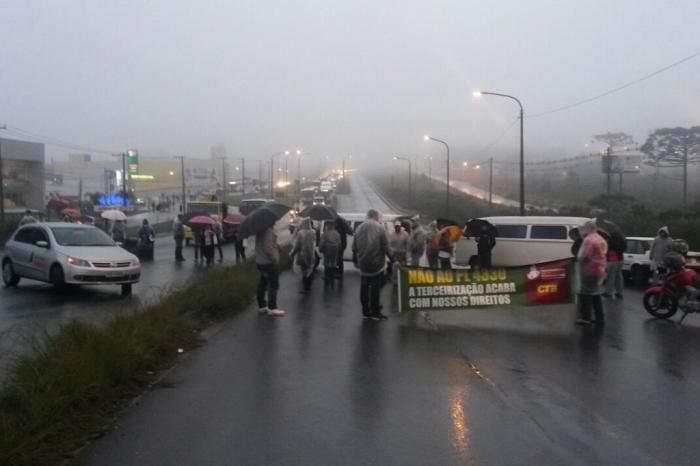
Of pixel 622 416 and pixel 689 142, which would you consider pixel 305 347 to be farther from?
pixel 689 142

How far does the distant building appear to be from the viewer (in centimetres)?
5534

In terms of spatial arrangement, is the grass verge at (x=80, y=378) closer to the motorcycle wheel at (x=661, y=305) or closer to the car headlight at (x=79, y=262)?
the car headlight at (x=79, y=262)

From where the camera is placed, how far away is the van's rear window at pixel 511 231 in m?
21.2

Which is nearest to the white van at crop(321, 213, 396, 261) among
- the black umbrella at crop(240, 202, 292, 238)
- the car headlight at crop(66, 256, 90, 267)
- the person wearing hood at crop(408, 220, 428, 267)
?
the person wearing hood at crop(408, 220, 428, 267)

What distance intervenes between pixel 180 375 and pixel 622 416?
4487 millimetres

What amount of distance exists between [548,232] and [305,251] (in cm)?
787

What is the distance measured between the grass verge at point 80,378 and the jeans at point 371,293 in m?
2.66

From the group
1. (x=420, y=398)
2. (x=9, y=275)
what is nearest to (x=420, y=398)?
(x=420, y=398)

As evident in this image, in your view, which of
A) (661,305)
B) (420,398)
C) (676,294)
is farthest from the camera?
(661,305)

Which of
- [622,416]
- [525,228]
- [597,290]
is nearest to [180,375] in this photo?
[622,416]

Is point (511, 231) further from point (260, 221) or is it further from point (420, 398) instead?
point (420, 398)

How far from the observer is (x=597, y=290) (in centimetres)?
1185

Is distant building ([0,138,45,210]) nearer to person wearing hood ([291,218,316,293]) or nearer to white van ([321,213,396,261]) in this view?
white van ([321,213,396,261])

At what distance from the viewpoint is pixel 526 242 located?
2108 cm
